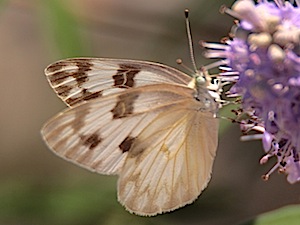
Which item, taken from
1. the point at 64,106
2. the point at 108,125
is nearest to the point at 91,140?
the point at 108,125

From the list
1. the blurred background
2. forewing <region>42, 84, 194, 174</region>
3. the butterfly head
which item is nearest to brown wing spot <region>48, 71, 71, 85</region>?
forewing <region>42, 84, 194, 174</region>

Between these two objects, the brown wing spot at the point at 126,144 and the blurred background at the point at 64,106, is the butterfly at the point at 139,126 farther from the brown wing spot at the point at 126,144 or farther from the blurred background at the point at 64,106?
the blurred background at the point at 64,106

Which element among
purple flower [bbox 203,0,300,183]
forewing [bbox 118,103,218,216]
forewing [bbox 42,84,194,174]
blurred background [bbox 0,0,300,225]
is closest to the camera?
purple flower [bbox 203,0,300,183]

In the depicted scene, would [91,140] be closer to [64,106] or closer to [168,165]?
[168,165]

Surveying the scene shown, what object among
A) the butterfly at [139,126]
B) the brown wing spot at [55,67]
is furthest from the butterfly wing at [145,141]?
the brown wing spot at [55,67]

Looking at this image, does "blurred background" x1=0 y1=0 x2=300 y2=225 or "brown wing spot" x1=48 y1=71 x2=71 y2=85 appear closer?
"brown wing spot" x1=48 y1=71 x2=71 y2=85

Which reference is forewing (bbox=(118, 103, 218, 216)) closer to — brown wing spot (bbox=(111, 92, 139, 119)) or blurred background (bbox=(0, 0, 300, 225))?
brown wing spot (bbox=(111, 92, 139, 119))
